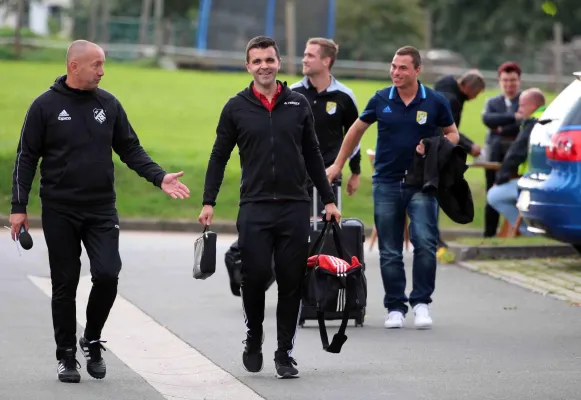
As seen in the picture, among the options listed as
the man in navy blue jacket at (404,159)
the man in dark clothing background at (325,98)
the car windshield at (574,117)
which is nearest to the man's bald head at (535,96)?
the car windshield at (574,117)

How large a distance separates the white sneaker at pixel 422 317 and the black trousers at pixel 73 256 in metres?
2.88

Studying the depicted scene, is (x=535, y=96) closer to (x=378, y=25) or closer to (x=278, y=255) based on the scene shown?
(x=278, y=255)

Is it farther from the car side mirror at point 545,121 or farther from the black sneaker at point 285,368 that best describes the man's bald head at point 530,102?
the black sneaker at point 285,368

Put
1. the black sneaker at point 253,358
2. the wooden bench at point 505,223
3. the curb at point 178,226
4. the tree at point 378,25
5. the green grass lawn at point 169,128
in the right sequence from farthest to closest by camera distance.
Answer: the tree at point 378,25 < the green grass lawn at point 169,128 < the curb at point 178,226 < the wooden bench at point 505,223 < the black sneaker at point 253,358

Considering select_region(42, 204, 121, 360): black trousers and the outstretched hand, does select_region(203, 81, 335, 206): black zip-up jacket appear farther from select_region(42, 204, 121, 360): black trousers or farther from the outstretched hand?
select_region(42, 204, 121, 360): black trousers

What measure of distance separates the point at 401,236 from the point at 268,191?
267cm

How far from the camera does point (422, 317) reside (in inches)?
416

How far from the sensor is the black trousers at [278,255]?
841 cm

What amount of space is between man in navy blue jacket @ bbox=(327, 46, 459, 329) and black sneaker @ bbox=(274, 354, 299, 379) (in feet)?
7.52

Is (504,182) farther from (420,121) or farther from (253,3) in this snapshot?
(253,3)

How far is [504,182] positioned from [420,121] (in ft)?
18.8

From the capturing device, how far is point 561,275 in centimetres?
1386

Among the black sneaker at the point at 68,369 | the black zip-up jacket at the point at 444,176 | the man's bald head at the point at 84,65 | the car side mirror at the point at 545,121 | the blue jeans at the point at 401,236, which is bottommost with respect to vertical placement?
the black sneaker at the point at 68,369

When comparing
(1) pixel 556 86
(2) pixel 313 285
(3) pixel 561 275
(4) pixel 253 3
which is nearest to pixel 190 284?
(3) pixel 561 275
